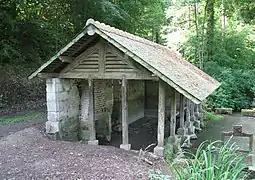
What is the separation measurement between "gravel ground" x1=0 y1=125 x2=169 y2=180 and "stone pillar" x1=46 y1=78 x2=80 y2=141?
521mm

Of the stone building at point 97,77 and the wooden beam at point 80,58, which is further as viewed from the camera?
the wooden beam at point 80,58

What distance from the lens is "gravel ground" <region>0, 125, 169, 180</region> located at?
5383mm

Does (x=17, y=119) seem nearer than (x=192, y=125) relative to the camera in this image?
Yes

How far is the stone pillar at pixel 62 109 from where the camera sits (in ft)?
26.5

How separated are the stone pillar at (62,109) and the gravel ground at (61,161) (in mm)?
521

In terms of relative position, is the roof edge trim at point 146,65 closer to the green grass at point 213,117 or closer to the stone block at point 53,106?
the stone block at point 53,106

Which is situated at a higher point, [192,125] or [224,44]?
[224,44]

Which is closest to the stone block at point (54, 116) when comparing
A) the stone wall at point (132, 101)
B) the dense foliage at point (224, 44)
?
the stone wall at point (132, 101)

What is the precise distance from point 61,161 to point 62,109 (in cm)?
252

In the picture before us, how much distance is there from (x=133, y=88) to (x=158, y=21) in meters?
7.60

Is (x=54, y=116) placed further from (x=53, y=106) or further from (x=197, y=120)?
(x=197, y=120)

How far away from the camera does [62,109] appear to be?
8352 mm

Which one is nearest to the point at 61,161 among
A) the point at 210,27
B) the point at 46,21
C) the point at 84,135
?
the point at 84,135

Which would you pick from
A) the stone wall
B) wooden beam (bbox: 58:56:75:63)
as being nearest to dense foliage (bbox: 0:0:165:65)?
the stone wall
